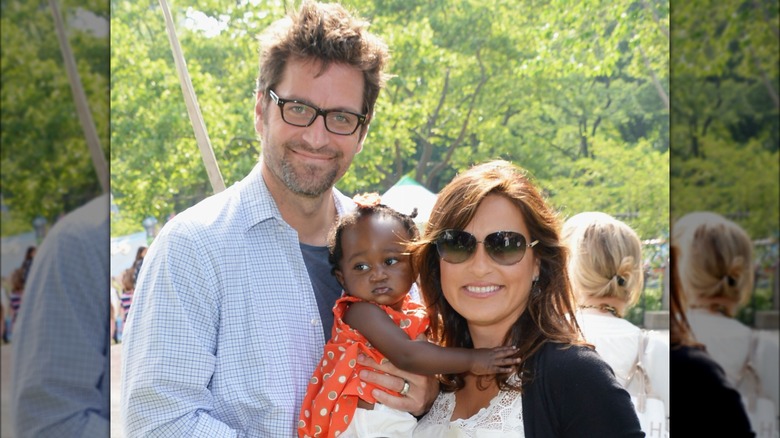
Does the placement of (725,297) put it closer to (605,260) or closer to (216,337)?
(216,337)

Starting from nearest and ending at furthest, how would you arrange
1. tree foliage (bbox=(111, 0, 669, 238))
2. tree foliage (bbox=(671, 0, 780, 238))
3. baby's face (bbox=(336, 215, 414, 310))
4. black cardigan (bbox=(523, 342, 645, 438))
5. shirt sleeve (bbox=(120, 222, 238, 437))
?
tree foliage (bbox=(671, 0, 780, 238)), black cardigan (bbox=(523, 342, 645, 438)), shirt sleeve (bbox=(120, 222, 238, 437)), baby's face (bbox=(336, 215, 414, 310)), tree foliage (bbox=(111, 0, 669, 238))

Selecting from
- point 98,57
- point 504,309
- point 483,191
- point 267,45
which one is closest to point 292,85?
point 267,45

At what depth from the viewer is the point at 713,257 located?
52.4 inches

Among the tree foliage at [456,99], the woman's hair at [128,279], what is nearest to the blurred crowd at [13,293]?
the woman's hair at [128,279]

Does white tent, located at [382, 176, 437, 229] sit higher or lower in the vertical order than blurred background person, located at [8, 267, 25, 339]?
higher

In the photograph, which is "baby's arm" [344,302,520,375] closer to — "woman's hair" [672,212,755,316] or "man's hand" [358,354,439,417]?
"man's hand" [358,354,439,417]

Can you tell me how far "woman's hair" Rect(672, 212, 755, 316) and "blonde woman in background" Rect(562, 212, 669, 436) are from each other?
2809mm

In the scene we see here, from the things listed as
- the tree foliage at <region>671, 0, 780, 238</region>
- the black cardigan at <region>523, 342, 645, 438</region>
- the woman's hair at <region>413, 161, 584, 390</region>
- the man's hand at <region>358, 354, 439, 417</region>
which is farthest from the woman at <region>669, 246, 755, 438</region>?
the man's hand at <region>358, 354, 439, 417</region>

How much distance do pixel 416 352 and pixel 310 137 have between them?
827 millimetres

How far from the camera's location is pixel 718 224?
4.29 ft

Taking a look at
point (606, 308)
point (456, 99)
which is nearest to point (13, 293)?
point (606, 308)

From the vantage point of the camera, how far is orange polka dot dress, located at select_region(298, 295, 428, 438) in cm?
254

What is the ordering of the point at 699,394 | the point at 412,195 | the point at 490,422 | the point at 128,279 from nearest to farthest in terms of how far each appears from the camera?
the point at 699,394 < the point at 490,422 < the point at 128,279 < the point at 412,195

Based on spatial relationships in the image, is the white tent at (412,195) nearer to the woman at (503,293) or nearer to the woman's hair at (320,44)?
the woman's hair at (320,44)
